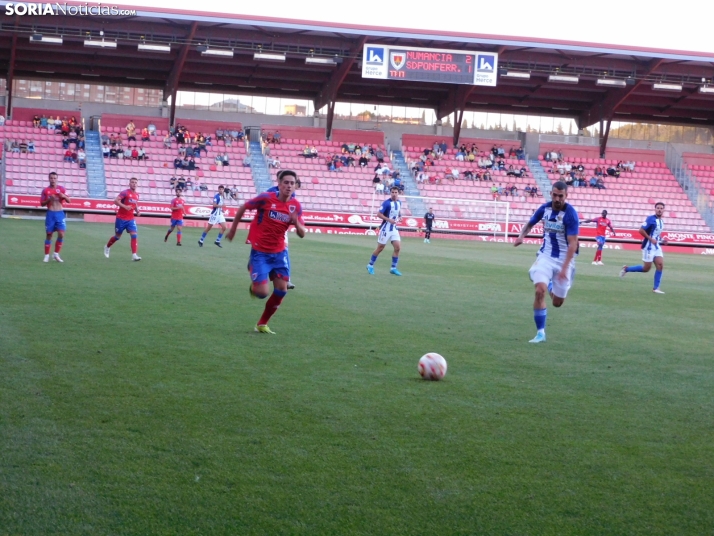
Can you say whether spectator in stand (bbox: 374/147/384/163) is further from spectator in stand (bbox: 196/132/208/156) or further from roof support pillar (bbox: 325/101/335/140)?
spectator in stand (bbox: 196/132/208/156)

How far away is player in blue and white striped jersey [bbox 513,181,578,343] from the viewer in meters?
10.1

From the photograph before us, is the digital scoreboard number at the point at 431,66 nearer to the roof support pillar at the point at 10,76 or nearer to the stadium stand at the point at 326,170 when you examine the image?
the stadium stand at the point at 326,170

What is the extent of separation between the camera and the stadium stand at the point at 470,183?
156ft

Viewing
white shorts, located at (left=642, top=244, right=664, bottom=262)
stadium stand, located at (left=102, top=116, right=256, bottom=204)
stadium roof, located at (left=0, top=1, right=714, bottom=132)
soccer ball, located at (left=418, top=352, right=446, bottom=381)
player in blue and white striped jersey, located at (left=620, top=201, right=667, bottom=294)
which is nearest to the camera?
soccer ball, located at (left=418, top=352, right=446, bottom=381)

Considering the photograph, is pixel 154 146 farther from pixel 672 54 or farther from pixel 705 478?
pixel 705 478

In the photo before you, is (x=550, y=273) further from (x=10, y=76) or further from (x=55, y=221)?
(x=10, y=76)

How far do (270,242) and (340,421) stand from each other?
446cm

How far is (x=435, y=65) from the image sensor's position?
44625 mm

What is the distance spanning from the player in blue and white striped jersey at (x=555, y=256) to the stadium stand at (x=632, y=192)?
3971 centimetres

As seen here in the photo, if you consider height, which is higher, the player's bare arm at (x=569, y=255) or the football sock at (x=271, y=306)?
Result: the player's bare arm at (x=569, y=255)

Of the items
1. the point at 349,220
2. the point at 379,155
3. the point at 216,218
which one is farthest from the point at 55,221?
the point at 379,155

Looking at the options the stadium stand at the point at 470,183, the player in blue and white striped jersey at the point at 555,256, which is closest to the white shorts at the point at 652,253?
the player in blue and white striped jersey at the point at 555,256

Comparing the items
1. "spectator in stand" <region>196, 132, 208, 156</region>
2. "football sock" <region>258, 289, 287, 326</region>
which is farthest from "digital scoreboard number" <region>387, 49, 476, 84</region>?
"football sock" <region>258, 289, 287, 326</region>

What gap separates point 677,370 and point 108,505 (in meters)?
6.40
